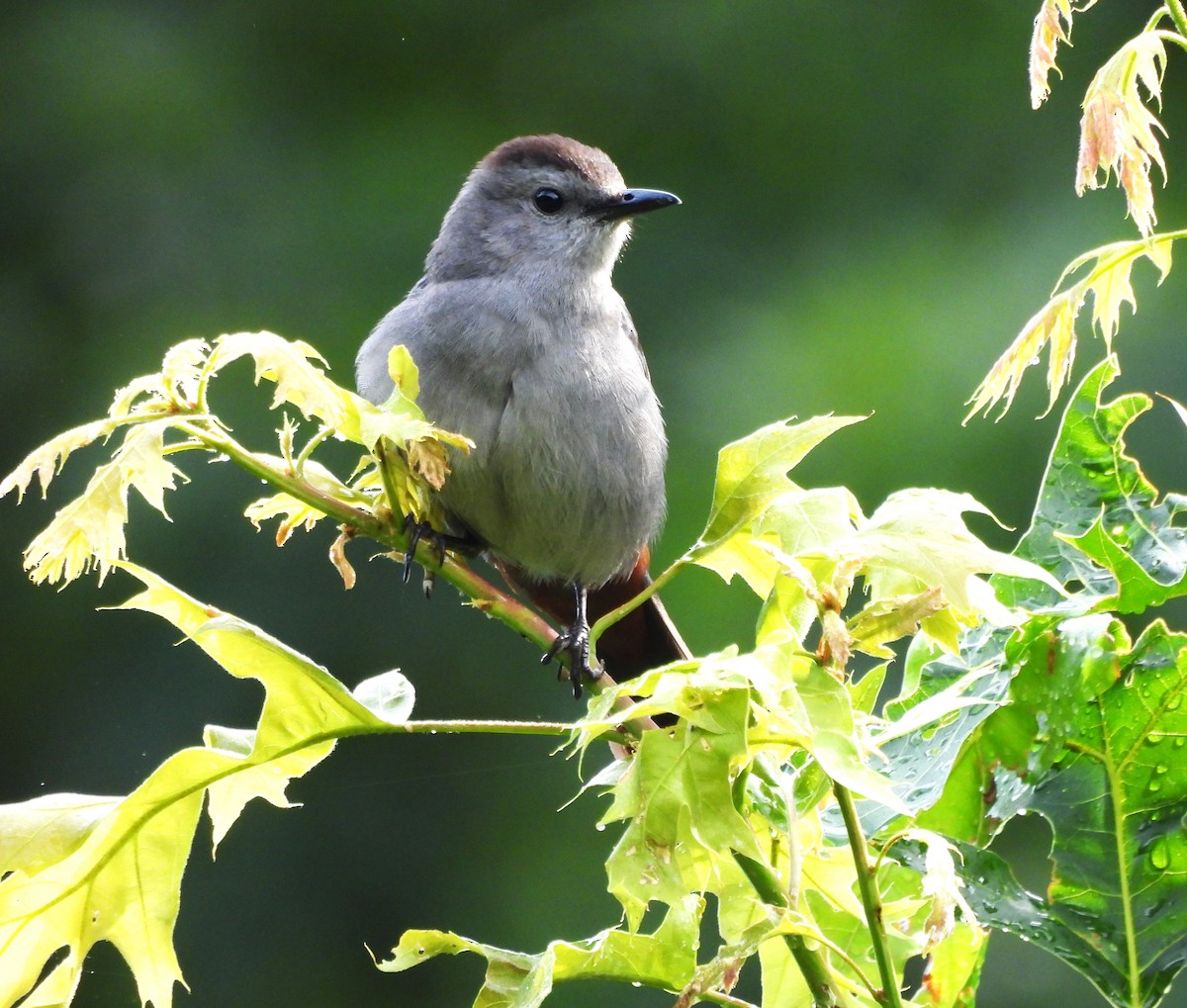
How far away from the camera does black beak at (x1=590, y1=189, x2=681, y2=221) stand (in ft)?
11.7

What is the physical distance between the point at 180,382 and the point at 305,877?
19.5 ft

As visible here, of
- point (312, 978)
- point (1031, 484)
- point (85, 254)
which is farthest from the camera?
point (85, 254)

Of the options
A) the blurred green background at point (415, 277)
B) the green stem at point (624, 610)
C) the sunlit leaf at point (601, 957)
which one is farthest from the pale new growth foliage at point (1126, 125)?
the blurred green background at point (415, 277)

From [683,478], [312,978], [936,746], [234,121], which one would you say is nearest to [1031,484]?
[683,478]

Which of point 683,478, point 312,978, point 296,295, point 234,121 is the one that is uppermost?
point 234,121

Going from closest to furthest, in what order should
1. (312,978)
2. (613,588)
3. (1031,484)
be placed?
1. (613,588)
2. (1031,484)
3. (312,978)

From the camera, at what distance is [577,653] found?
2.81 m

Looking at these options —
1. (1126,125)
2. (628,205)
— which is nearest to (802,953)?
(1126,125)

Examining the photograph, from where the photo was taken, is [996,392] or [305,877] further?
[305,877]

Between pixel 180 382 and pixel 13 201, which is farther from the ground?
pixel 180 382

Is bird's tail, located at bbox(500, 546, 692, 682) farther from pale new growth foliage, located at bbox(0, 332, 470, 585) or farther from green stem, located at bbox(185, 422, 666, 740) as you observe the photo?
pale new growth foliage, located at bbox(0, 332, 470, 585)

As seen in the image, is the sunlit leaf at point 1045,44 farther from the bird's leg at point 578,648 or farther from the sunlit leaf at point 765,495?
the bird's leg at point 578,648

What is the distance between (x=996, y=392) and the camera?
4.99 feet

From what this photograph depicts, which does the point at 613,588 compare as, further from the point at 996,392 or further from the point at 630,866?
the point at 630,866
